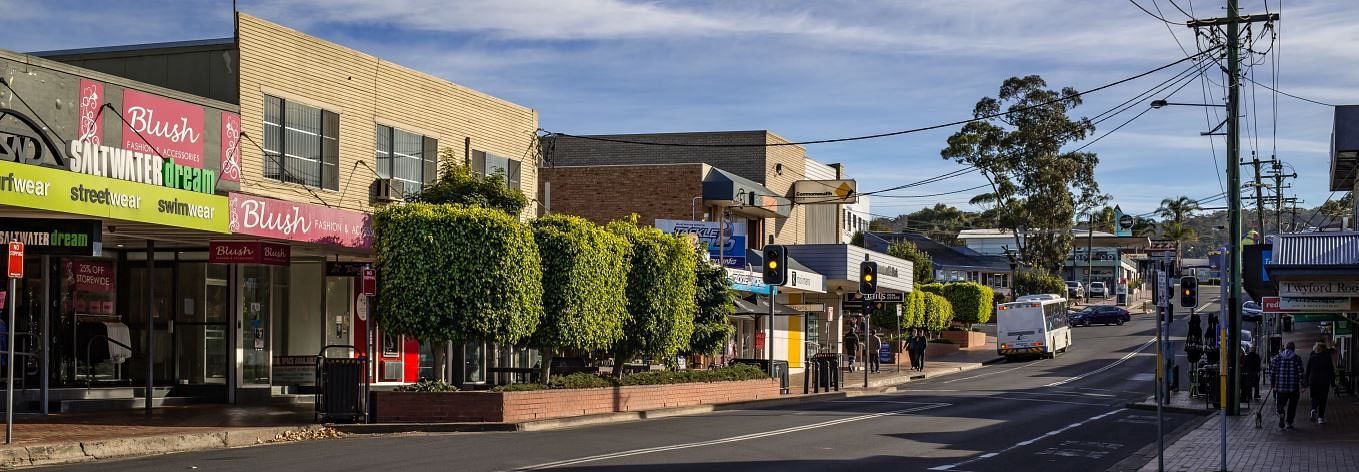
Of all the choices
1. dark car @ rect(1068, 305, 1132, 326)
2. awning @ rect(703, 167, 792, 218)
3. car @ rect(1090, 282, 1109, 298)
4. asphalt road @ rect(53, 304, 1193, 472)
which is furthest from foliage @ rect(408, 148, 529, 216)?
car @ rect(1090, 282, 1109, 298)

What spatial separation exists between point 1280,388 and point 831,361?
14.1 m

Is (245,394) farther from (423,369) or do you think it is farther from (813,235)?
(813,235)

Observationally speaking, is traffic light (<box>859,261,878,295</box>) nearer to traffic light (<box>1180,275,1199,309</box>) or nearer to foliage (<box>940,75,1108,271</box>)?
traffic light (<box>1180,275,1199,309</box>)

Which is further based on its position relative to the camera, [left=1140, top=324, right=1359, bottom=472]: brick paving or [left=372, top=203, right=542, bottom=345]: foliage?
[left=372, top=203, right=542, bottom=345]: foliage

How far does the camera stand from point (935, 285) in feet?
241

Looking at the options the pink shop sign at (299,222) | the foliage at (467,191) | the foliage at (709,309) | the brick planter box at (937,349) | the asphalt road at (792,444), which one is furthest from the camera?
the brick planter box at (937,349)

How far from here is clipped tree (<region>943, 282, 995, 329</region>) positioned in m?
72.1

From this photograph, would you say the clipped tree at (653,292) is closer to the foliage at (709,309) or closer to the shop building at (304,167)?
the foliage at (709,309)

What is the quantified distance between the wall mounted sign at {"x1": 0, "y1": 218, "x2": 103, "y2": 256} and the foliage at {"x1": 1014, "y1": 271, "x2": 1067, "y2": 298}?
71885mm

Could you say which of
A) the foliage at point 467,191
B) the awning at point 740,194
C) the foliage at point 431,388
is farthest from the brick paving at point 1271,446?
the awning at point 740,194

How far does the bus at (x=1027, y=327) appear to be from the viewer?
6084 centimetres

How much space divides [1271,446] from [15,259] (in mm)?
18187

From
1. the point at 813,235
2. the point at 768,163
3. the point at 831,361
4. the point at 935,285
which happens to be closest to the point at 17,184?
the point at 831,361

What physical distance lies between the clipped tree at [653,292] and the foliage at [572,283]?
1744 mm
